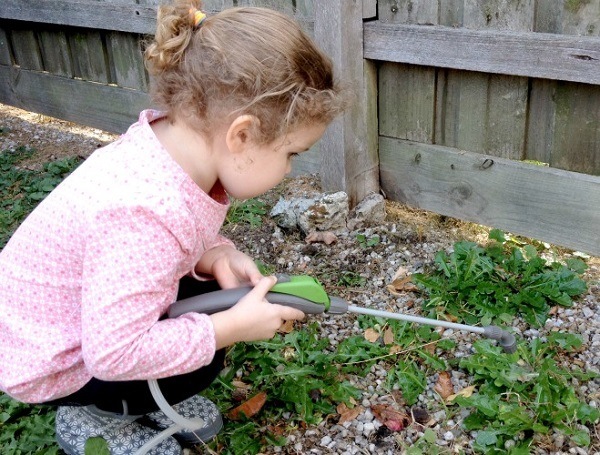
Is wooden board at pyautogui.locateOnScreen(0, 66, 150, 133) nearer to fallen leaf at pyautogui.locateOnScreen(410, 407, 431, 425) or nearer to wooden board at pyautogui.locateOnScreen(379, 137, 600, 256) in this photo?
wooden board at pyautogui.locateOnScreen(379, 137, 600, 256)

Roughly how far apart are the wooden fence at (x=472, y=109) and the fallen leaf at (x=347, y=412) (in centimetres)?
121

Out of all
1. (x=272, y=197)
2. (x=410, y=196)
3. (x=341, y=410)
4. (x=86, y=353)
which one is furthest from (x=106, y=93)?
(x=86, y=353)

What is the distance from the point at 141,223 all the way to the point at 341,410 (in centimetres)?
109

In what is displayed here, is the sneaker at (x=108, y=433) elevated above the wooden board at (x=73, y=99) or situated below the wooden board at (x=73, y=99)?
below

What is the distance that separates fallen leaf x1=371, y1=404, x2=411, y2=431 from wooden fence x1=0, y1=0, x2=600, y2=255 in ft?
3.78

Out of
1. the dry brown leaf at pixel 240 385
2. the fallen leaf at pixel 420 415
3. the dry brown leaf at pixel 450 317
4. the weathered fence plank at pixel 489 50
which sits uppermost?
the weathered fence plank at pixel 489 50

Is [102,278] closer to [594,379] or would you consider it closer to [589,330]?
[594,379]

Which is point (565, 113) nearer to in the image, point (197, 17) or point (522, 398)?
point (522, 398)

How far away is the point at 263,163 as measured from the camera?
1.74 m

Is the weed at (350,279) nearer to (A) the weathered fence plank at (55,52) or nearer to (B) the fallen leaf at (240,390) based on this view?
(B) the fallen leaf at (240,390)

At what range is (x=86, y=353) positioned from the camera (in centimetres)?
159

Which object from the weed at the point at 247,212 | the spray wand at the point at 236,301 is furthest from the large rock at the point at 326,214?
the spray wand at the point at 236,301

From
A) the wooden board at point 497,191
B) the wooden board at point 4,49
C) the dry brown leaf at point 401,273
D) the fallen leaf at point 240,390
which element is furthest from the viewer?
the wooden board at point 4,49

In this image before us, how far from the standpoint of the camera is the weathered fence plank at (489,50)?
2607 millimetres
